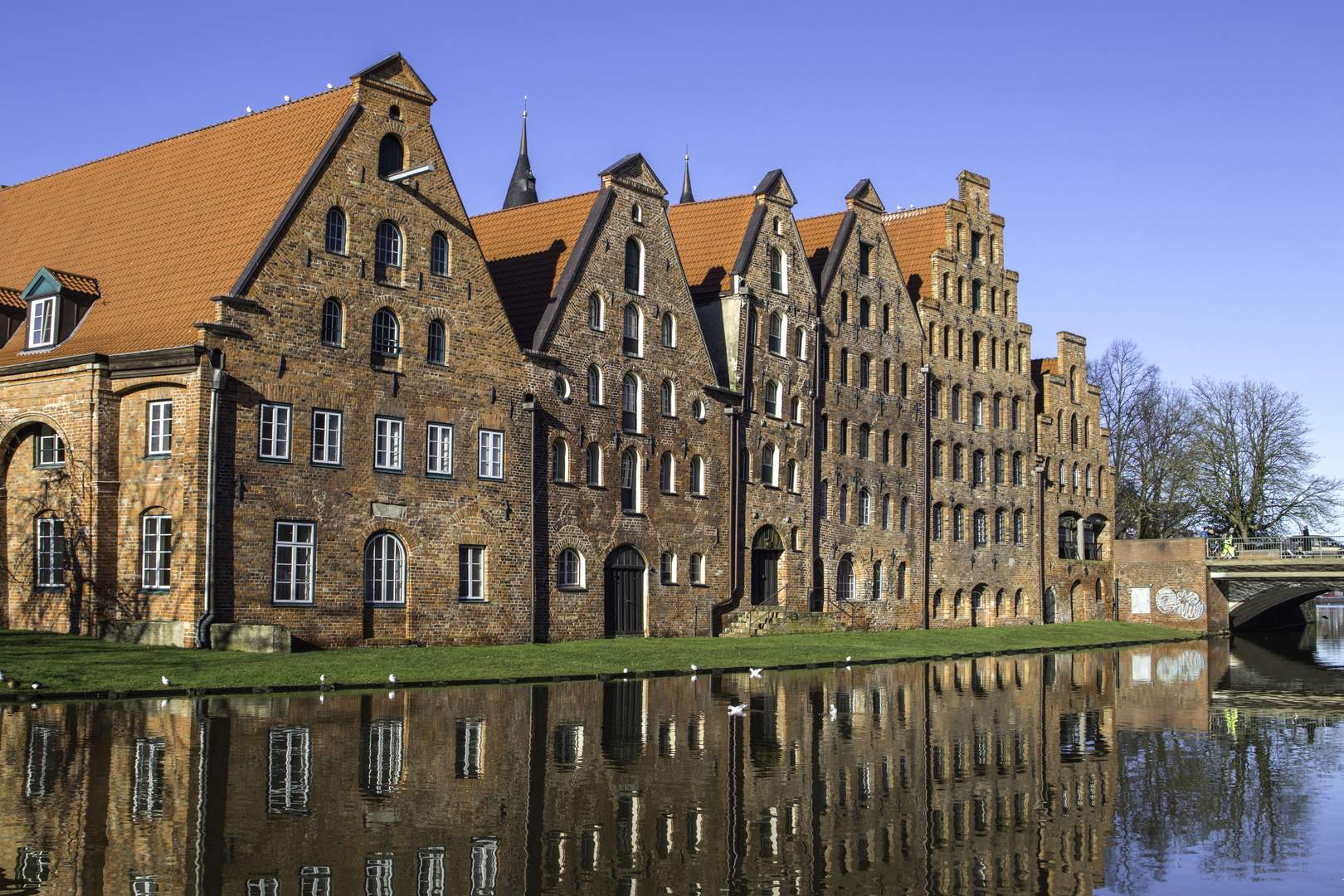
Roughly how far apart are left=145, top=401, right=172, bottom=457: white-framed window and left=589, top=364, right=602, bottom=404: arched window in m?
12.7

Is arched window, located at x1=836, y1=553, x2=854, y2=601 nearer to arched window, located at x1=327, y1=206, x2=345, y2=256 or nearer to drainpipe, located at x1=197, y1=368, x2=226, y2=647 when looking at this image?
arched window, located at x1=327, y1=206, x2=345, y2=256

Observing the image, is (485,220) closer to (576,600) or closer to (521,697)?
(576,600)

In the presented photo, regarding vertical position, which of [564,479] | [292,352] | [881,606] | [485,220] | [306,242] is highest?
[485,220]

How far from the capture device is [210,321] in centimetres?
2986

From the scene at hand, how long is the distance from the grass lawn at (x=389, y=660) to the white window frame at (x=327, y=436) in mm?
4388

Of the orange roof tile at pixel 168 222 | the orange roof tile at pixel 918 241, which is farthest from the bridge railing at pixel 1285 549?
the orange roof tile at pixel 168 222

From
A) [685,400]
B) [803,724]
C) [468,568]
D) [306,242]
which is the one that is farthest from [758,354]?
[803,724]

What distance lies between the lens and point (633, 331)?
41.5 meters

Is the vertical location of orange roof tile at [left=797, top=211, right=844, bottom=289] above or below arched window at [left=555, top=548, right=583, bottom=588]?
above

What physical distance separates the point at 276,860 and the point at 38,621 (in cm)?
2423

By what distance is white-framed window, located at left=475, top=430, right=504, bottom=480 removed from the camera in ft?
117

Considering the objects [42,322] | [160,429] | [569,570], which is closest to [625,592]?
[569,570]

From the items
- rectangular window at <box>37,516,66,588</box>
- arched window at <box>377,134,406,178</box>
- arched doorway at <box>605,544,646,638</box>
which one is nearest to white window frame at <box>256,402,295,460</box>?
rectangular window at <box>37,516,66,588</box>

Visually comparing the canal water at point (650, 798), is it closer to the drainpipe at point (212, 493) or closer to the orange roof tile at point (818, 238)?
the drainpipe at point (212, 493)
